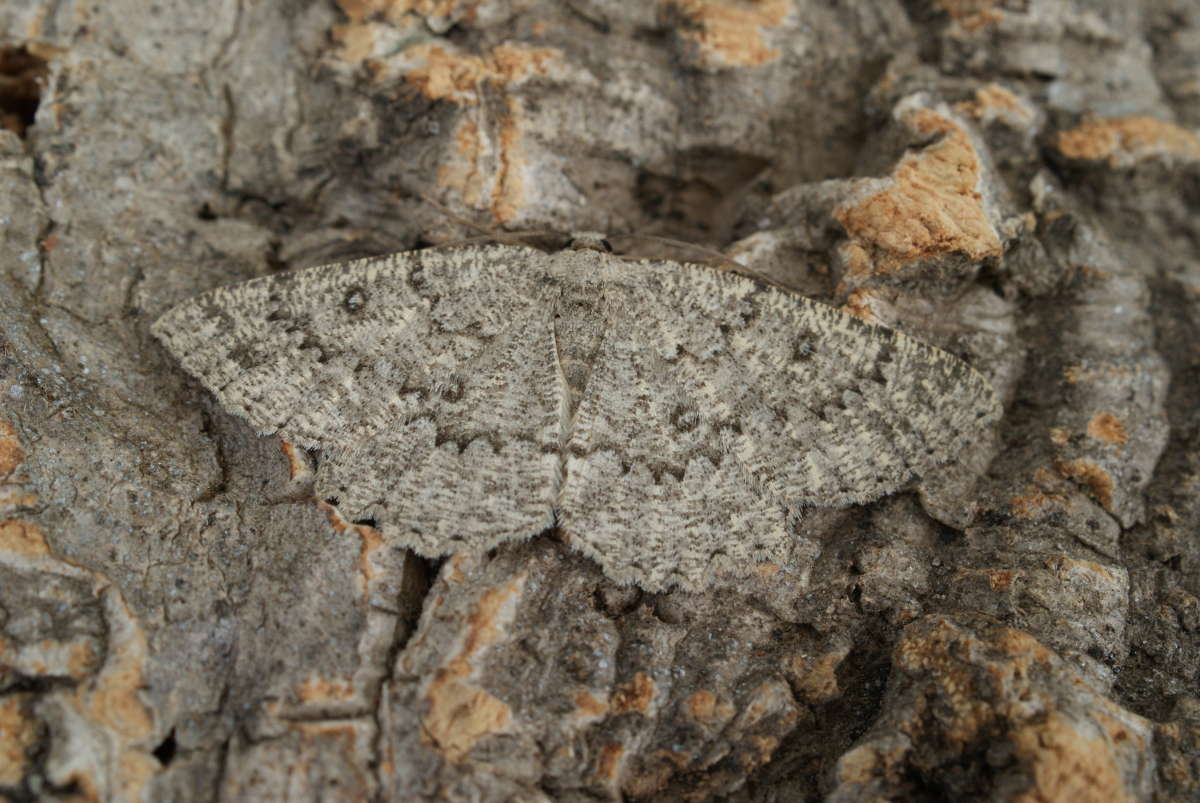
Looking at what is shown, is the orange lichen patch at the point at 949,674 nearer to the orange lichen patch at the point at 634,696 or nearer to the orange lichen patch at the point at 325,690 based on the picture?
the orange lichen patch at the point at 634,696

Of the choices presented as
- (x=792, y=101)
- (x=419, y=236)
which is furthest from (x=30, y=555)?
(x=792, y=101)

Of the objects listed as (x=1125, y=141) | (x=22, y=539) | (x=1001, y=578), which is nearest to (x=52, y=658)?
(x=22, y=539)

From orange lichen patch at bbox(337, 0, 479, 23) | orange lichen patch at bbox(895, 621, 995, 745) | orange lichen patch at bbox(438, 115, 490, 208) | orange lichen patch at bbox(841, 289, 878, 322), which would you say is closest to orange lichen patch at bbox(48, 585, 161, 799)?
orange lichen patch at bbox(438, 115, 490, 208)

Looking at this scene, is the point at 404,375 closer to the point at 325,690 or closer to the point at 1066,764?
the point at 325,690

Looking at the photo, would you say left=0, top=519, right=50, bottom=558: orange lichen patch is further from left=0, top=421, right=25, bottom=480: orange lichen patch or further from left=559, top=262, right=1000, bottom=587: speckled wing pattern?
left=559, top=262, right=1000, bottom=587: speckled wing pattern

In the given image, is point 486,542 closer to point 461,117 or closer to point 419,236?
point 419,236

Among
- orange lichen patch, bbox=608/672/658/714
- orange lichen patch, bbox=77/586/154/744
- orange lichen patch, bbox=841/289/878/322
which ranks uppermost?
orange lichen patch, bbox=841/289/878/322
